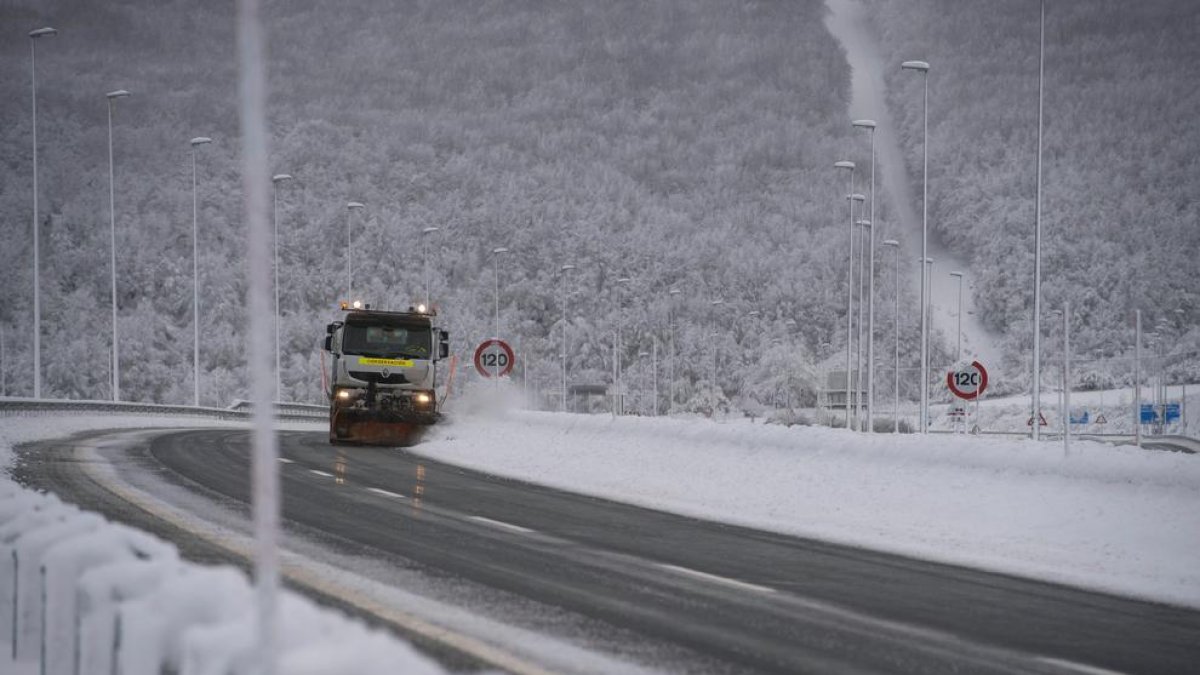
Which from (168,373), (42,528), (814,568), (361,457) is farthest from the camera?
(168,373)

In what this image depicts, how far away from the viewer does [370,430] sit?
3225cm

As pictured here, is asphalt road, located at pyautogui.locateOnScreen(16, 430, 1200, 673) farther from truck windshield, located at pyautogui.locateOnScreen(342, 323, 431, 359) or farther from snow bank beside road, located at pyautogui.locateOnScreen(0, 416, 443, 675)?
truck windshield, located at pyautogui.locateOnScreen(342, 323, 431, 359)

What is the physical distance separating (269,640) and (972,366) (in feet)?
95.7

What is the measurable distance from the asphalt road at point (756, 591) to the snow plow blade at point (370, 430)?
13.4 meters

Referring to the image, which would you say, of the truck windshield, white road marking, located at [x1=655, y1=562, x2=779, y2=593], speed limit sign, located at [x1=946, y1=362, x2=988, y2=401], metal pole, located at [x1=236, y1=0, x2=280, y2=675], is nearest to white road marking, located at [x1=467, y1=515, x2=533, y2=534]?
white road marking, located at [x1=655, y1=562, x2=779, y2=593]

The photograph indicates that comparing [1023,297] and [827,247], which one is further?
[827,247]

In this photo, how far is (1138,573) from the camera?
12.8 meters

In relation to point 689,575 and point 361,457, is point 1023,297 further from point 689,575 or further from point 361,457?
point 689,575

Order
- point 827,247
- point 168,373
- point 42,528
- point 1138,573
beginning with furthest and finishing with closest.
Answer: point 827,247, point 168,373, point 1138,573, point 42,528

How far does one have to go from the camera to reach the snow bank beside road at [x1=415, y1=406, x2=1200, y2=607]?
45.2 ft

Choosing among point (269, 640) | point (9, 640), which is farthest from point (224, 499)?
point (269, 640)

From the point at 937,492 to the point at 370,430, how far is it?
57.5 ft

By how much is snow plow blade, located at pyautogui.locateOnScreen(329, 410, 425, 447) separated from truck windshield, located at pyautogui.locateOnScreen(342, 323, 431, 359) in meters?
1.47

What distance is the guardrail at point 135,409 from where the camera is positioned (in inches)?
1619
